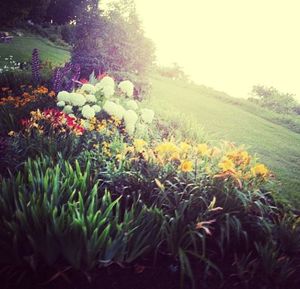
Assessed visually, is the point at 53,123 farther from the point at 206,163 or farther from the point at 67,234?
the point at 67,234

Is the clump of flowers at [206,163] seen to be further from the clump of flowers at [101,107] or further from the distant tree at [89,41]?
the distant tree at [89,41]

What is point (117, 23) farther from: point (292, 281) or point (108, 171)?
point (292, 281)

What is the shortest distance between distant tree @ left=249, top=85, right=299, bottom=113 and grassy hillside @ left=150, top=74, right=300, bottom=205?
3401 mm

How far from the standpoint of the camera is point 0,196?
9.18 feet

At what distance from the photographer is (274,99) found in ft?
53.5

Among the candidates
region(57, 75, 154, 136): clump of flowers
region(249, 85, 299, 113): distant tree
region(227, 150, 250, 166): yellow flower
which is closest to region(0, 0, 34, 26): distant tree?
region(57, 75, 154, 136): clump of flowers

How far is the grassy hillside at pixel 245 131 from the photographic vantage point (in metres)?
6.51

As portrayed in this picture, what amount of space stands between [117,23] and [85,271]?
312 inches

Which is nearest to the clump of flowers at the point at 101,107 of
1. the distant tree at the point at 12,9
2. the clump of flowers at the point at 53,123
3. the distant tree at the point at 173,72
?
the clump of flowers at the point at 53,123

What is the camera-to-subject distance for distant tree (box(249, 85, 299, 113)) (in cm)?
1566

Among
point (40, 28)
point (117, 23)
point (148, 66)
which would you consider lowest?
point (40, 28)

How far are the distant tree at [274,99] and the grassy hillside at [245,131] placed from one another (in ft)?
11.2

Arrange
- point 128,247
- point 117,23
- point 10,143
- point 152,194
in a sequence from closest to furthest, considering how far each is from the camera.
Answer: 1. point 128,247
2. point 152,194
3. point 10,143
4. point 117,23

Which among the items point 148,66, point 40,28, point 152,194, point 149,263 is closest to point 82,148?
point 152,194
